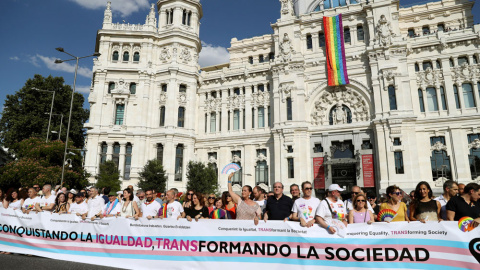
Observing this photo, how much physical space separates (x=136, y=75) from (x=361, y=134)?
29.5m

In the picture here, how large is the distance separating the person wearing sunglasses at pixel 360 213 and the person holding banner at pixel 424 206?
36.0 inches

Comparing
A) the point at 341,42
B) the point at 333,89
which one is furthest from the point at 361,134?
the point at 341,42

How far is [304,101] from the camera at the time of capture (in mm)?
35688

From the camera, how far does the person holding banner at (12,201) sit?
9.84m

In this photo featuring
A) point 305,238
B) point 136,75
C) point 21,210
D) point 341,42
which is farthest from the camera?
point 136,75

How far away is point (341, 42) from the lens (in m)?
35.4

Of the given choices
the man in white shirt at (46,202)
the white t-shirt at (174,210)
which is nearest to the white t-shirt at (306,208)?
the white t-shirt at (174,210)

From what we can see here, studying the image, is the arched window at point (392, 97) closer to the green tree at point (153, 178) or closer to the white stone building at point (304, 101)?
the white stone building at point (304, 101)

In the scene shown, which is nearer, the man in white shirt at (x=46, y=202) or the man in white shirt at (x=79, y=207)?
the man in white shirt at (x=79, y=207)

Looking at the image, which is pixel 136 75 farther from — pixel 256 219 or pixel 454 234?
pixel 454 234

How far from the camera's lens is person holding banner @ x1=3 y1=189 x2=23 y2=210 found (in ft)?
32.3

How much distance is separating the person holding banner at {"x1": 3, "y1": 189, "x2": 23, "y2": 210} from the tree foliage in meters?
14.9

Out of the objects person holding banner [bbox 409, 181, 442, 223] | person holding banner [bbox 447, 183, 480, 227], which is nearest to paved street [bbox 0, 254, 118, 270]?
person holding banner [bbox 409, 181, 442, 223]

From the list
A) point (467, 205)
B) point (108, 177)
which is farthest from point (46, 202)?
point (108, 177)
